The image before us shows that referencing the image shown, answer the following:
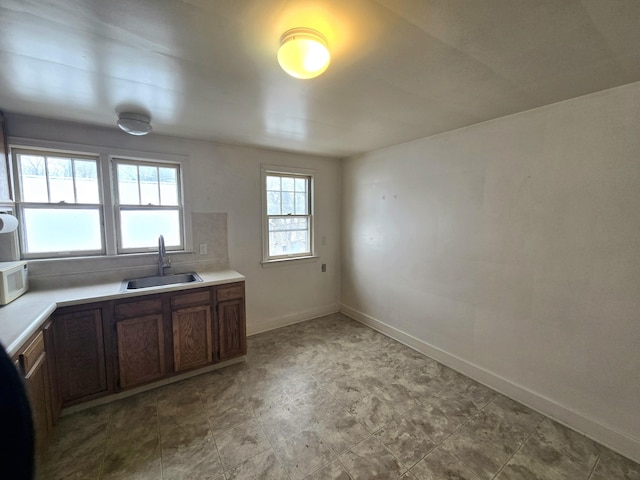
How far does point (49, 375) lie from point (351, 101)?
2.84 metres

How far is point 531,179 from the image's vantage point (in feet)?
6.93

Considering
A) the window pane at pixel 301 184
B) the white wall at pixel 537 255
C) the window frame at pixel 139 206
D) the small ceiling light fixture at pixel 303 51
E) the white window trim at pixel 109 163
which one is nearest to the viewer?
the small ceiling light fixture at pixel 303 51

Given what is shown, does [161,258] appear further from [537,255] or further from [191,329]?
[537,255]

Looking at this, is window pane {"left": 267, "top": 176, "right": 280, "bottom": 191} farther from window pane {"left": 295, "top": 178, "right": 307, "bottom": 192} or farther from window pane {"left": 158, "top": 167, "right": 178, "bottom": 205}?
window pane {"left": 158, "top": 167, "right": 178, "bottom": 205}

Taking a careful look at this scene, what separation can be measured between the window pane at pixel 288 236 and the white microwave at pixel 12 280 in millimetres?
2254

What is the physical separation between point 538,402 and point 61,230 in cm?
432

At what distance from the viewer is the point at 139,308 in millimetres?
2277

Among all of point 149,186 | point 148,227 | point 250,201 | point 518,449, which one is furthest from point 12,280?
point 518,449

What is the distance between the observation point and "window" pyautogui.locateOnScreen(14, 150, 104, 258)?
2.32 m

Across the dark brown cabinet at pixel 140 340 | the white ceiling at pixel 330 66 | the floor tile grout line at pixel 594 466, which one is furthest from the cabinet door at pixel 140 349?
the floor tile grout line at pixel 594 466

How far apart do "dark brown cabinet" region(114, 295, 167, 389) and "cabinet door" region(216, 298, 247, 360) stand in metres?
0.50

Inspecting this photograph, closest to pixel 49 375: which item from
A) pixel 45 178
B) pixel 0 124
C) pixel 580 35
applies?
pixel 45 178

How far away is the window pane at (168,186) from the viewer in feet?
9.44

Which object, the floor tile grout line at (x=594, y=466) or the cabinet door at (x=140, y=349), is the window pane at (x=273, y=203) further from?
the floor tile grout line at (x=594, y=466)
